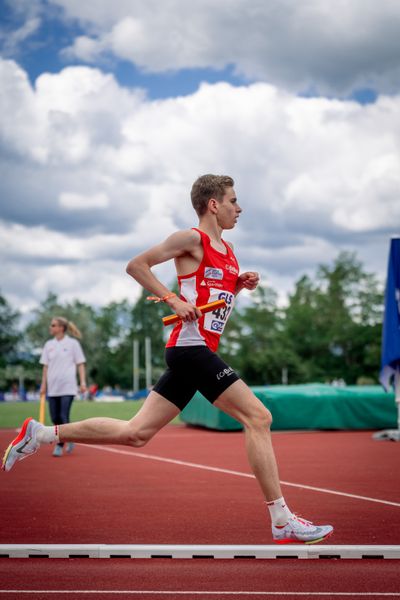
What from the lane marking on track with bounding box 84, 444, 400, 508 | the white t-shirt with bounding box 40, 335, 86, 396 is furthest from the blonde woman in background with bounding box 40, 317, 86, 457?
the lane marking on track with bounding box 84, 444, 400, 508

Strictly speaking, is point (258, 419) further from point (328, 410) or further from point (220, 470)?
point (328, 410)

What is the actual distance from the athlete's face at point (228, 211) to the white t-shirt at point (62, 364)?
6848 millimetres

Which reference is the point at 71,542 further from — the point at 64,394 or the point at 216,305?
the point at 64,394

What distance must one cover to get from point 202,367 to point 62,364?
292 inches

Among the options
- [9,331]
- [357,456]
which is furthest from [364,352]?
[357,456]

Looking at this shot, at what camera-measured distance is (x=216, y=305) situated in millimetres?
5094

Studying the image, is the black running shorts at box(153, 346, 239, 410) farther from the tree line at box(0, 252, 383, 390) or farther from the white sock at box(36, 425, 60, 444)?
the tree line at box(0, 252, 383, 390)

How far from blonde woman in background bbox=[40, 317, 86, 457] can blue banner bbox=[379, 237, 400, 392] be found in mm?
5813

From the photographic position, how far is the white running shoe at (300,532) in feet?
16.3

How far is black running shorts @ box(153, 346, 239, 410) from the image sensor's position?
5.04 meters

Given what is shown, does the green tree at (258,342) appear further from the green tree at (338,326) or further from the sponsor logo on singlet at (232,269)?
the sponsor logo on singlet at (232,269)

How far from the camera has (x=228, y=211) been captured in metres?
5.48

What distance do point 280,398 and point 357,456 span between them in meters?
6.52

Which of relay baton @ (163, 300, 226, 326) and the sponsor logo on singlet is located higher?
the sponsor logo on singlet
